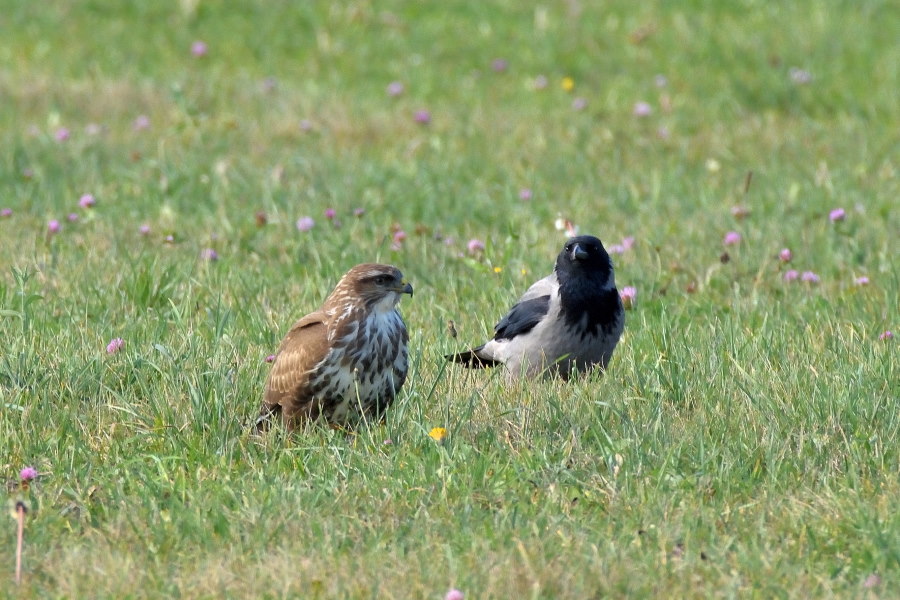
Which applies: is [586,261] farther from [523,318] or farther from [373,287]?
[373,287]

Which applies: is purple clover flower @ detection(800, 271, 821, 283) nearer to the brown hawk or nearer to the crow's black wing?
the crow's black wing

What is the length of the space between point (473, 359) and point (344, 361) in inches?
49.0

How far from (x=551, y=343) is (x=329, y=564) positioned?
2379 millimetres

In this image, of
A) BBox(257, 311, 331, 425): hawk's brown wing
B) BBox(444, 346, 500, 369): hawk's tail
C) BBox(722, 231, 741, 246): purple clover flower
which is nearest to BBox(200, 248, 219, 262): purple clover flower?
BBox(444, 346, 500, 369): hawk's tail

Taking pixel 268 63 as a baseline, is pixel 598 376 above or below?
below

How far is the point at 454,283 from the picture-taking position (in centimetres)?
741

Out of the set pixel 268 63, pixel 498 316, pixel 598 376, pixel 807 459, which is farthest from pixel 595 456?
pixel 268 63

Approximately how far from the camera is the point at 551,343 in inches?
245

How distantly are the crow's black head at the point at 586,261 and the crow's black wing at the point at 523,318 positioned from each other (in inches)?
6.7

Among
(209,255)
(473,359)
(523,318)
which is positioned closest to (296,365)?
(473,359)

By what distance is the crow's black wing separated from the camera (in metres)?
6.28

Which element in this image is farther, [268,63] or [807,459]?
[268,63]

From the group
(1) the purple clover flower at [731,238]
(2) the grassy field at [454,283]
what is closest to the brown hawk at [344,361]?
(2) the grassy field at [454,283]

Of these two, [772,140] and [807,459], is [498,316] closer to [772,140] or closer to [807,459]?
[807,459]
